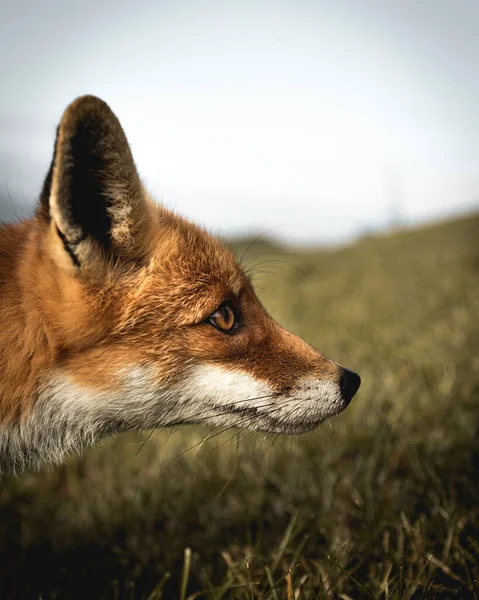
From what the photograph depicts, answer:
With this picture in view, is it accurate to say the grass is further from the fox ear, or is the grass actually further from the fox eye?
the fox ear

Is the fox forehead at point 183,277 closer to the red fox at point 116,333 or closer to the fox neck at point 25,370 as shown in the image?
the red fox at point 116,333

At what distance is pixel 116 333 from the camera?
2.37m

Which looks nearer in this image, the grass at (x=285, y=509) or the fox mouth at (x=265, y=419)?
the fox mouth at (x=265, y=419)

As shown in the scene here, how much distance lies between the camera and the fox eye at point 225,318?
2.55 meters

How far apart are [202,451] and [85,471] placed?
3.71 feet

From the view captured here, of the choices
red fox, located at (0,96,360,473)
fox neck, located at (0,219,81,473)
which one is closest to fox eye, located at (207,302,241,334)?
red fox, located at (0,96,360,473)

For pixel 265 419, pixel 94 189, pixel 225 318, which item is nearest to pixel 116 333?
pixel 225 318

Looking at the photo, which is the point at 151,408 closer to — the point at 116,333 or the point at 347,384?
the point at 116,333

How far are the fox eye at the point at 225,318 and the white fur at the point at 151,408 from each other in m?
0.22

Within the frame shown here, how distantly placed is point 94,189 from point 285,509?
257 centimetres

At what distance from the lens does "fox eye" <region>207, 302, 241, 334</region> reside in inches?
100

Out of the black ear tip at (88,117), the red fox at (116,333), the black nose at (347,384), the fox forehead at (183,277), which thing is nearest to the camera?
the black ear tip at (88,117)

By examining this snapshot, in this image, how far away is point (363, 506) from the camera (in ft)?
10.9

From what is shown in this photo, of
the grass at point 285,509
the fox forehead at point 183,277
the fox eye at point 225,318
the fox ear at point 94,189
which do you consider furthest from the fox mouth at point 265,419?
the fox ear at point 94,189
